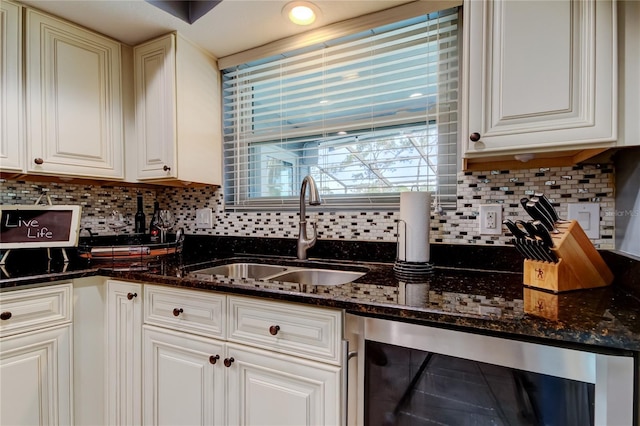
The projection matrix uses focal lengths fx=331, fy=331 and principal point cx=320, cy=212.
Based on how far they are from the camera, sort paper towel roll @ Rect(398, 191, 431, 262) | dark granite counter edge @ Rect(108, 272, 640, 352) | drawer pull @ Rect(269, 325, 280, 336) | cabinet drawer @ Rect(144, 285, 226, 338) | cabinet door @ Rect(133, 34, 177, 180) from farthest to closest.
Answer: cabinet door @ Rect(133, 34, 177, 180) < paper towel roll @ Rect(398, 191, 431, 262) < cabinet drawer @ Rect(144, 285, 226, 338) < drawer pull @ Rect(269, 325, 280, 336) < dark granite counter edge @ Rect(108, 272, 640, 352)

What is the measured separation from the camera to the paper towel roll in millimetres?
1235

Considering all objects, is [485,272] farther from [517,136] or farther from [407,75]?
[407,75]

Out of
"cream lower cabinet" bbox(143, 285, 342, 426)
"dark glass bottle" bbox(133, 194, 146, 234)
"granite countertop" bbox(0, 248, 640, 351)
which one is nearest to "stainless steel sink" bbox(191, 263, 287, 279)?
"granite countertop" bbox(0, 248, 640, 351)

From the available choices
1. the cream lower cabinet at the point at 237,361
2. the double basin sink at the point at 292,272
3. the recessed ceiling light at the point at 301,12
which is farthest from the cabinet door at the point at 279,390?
the recessed ceiling light at the point at 301,12

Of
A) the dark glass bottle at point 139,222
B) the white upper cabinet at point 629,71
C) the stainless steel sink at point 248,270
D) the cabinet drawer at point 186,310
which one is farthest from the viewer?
the dark glass bottle at point 139,222

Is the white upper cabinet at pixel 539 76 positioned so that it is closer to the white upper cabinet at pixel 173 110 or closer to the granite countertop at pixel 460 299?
the granite countertop at pixel 460 299

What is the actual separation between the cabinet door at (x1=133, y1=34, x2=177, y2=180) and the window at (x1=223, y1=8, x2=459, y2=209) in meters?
0.36

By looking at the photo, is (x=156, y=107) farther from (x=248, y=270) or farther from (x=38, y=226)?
(x=248, y=270)

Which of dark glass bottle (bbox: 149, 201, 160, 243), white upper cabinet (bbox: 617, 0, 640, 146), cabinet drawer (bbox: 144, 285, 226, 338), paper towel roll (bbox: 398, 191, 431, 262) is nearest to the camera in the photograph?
white upper cabinet (bbox: 617, 0, 640, 146)

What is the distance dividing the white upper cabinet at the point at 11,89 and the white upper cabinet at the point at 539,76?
181cm

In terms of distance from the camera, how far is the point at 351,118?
1621 mm

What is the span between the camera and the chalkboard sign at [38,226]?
139cm

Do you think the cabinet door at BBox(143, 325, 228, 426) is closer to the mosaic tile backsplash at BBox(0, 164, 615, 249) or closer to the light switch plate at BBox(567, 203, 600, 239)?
the mosaic tile backsplash at BBox(0, 164, 615, 249)

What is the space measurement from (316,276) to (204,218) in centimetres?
90
